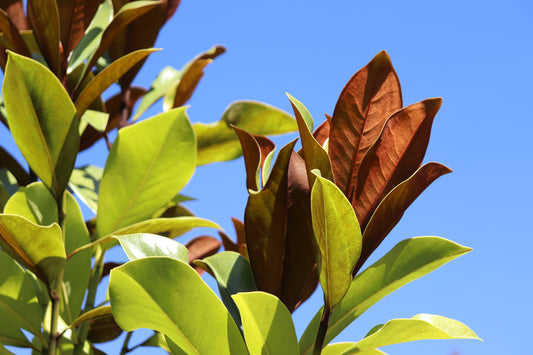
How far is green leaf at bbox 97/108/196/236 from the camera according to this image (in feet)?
3.82

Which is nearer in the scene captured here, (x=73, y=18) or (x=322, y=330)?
(x=322, y=330)

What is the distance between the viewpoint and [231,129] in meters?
1.60

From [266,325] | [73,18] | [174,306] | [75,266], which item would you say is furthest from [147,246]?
[73,18]

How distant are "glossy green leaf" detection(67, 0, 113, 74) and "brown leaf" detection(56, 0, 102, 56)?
19 mm

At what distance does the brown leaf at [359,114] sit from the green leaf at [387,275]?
122mm

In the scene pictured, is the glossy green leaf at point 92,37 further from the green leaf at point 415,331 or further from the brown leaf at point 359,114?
the green leaf at point 415,331

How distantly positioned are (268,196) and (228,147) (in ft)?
2.42

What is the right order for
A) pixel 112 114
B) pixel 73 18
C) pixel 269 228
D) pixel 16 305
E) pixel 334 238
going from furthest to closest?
pixel 112 114, pixel 73 18, pixel 16 305, pixel 269 228, pixel 334 238

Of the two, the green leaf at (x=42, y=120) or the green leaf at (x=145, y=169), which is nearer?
the green leaf at (x=42, y=120)

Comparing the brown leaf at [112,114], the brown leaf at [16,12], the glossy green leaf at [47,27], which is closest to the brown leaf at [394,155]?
the glossy green leaf at [47,27]

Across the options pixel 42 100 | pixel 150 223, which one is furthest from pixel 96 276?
pixel 42 100

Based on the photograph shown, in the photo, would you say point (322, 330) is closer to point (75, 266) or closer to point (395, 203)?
point (395, 203)

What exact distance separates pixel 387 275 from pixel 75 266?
30.8 inches

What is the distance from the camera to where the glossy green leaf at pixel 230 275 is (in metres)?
0.92
